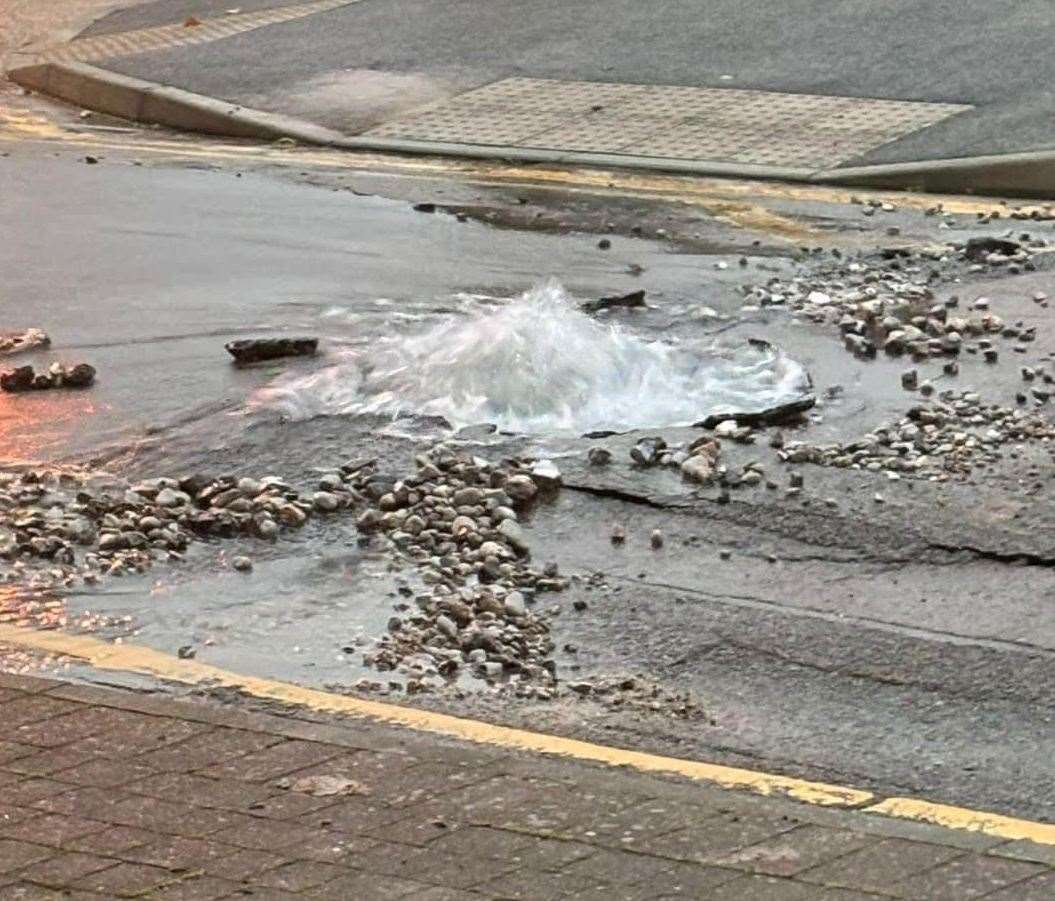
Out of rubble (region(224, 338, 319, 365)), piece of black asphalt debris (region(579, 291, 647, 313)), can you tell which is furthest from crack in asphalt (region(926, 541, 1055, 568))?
rubble (region(224, 338, 319, 365))

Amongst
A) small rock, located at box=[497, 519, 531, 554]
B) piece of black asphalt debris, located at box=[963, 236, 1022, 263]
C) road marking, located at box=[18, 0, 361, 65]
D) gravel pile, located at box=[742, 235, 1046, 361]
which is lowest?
small rock, located at box=[497, 519, 531, 554]

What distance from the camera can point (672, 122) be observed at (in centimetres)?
1212

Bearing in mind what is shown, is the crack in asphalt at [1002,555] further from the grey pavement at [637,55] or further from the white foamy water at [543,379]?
the grey pavement at [637,55]

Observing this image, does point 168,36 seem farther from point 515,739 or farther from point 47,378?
point 515,739

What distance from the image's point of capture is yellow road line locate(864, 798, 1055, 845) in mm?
4535

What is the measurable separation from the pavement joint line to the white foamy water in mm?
1956

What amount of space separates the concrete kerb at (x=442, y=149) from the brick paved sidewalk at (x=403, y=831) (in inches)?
249

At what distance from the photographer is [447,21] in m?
14.9

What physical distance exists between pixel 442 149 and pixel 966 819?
304 inches

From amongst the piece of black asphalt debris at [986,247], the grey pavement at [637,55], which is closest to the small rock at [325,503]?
the piece of black asphalt debris at [986,247]

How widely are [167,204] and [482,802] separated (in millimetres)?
6751

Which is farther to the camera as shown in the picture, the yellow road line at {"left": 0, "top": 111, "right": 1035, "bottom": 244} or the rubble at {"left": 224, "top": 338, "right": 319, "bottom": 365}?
the yellow road line at {"left": 0, "top": 111, "right": 1035, "bottom": 244}

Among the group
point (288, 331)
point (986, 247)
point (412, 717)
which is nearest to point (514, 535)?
point (412, 717)

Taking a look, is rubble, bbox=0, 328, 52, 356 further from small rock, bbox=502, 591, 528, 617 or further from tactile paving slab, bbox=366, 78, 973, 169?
tactile paving slab, bbox=366, 78, 973, 169
